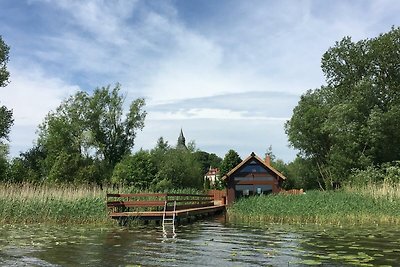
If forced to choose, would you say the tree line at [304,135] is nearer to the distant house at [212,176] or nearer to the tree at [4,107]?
the tree at [4,107]

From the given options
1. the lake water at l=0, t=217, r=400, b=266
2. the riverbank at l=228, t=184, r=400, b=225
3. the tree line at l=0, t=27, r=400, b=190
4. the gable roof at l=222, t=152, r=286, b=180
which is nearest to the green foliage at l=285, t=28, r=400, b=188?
the tree line at l=0, t=27, r=400, b=190

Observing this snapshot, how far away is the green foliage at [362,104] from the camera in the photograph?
42.5m

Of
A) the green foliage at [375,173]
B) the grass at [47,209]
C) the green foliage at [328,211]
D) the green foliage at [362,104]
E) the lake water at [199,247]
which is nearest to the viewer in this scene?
the lake water at [199,247]

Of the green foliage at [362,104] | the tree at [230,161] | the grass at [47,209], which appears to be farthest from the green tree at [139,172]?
the tree at [230,161]

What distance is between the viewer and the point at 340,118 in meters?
43.8

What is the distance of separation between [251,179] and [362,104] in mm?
12911

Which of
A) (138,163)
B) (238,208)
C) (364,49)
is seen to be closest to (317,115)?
(364,49)

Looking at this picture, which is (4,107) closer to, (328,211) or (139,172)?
(139,172)

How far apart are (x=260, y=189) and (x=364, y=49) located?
64.6 ft

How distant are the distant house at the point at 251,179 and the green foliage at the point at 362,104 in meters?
9.05

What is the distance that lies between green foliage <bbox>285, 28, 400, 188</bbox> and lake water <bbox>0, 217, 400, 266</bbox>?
24475 millimetres

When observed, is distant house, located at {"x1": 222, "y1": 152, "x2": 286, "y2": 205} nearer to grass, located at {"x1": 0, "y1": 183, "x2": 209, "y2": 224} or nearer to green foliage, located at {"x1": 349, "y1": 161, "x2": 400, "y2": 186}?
green foliage, located at {"x1": 349, "y1": 161, "x2": 400, "y2": 186}

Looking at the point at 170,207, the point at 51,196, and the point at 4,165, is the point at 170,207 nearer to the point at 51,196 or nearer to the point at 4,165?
the point at 51,196

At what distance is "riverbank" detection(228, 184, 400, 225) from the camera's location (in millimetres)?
22125
